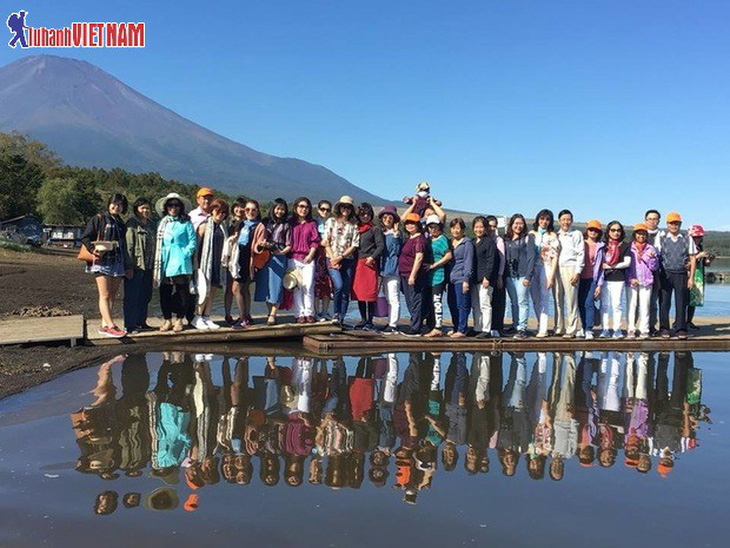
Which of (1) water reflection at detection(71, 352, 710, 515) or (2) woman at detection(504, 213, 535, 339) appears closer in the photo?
(1) water reflection at detection(71, 352, 710, 515)

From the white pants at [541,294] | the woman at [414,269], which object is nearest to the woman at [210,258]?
the woman at [414,269]

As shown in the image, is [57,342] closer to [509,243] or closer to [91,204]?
[509,243]

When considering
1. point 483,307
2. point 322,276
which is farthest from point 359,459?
point 322,276

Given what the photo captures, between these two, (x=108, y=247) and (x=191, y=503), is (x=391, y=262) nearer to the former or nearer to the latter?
(x=108, y=247)

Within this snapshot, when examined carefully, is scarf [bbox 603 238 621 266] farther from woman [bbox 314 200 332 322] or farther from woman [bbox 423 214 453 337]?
woman [bbox 314 200 332 322]

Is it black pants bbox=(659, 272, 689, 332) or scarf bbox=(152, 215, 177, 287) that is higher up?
scarf bbox=(152, 215, 177, 287)

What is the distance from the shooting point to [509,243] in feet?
29.7

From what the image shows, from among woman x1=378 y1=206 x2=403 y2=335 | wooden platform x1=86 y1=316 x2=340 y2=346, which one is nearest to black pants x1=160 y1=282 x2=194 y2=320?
wooden platform x1=86 y1=316 x2=340 y2=346

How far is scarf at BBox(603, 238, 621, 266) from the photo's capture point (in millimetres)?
9195

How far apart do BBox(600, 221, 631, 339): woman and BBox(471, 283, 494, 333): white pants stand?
1.70 meters

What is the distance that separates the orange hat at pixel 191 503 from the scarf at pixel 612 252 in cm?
713

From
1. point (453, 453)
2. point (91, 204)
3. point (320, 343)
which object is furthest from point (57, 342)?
point (91, 204)

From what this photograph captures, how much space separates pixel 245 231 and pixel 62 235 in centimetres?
4914

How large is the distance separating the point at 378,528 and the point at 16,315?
10196 millimetres
